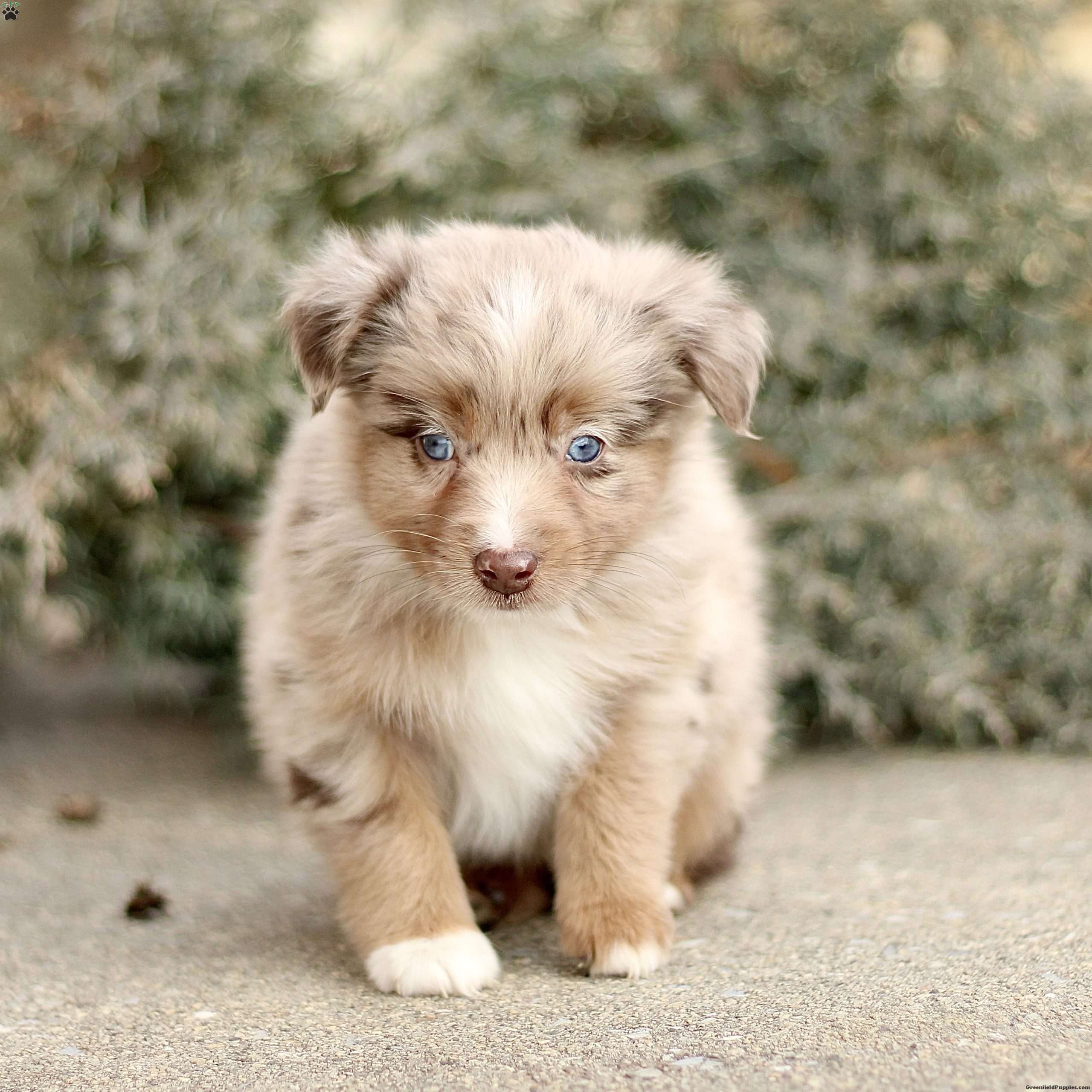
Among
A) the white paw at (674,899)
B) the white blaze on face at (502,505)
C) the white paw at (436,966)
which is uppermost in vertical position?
the white blaze on face at (502,505)

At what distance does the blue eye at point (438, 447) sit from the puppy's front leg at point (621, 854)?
0.84 metres

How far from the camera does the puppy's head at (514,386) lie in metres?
3.29

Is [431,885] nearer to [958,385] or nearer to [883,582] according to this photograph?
[883,582]

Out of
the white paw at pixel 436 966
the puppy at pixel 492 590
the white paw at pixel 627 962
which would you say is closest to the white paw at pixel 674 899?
the puppy at pixel 492 590

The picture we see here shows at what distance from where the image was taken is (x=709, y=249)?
657 cm

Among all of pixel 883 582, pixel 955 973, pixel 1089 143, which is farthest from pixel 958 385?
pixel 955 973

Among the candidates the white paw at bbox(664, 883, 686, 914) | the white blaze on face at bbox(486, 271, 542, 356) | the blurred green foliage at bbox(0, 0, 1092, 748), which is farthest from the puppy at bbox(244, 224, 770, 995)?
the blurred green foliage at bbox(0, 0, 1092, 748)

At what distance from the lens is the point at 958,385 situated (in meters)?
6.22

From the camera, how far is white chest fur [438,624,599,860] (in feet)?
11.7

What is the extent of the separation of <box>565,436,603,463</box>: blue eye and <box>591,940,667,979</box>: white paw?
123 cm

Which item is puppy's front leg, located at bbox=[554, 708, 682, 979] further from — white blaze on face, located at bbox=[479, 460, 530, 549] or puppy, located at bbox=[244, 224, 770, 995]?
white blaze on face, located at bbox=[479, 460, 530, 549]

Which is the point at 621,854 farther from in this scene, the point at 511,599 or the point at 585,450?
the point at 585,450

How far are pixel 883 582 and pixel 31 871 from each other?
12.5 feet

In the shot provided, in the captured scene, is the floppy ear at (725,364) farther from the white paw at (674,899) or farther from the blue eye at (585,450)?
the white paw at (674,899)
